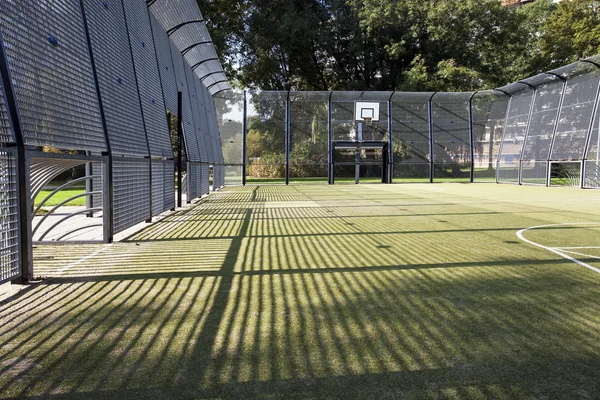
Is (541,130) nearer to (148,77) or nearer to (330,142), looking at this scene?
(330,142)

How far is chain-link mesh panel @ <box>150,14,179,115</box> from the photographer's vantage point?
37.7ft

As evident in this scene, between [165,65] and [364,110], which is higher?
[364,110]

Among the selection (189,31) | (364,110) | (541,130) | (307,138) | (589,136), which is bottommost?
(589,136)

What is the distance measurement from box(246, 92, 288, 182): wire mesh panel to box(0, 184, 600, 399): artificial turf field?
65.4ft

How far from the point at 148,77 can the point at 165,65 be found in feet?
7.93

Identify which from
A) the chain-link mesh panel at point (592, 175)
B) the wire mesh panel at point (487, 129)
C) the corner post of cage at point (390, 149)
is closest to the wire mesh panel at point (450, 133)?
the wire mesh panel at point (487, 129)

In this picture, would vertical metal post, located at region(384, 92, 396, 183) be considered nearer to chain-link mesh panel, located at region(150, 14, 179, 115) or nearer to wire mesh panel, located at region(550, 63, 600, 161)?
wire mesh panel, located at region(550, 63, 600, 161)

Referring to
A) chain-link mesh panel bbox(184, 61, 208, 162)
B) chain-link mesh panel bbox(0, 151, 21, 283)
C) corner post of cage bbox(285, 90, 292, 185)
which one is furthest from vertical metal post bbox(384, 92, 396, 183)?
chain-link mesh panel bbox(0, 151, 21, 283)

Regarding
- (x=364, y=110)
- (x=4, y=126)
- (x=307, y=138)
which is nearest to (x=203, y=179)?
(x=307, y=138)

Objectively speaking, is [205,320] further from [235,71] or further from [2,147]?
[235,71]

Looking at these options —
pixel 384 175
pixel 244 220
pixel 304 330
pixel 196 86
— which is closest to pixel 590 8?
pixel 384 175

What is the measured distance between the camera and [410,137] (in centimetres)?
2767

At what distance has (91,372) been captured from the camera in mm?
2471

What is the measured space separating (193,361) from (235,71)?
3331 centimetres
